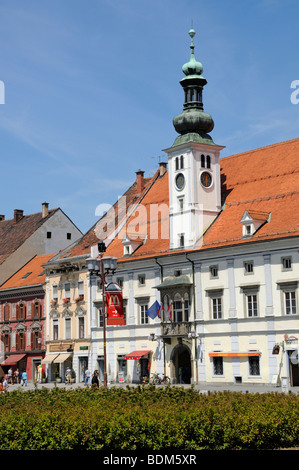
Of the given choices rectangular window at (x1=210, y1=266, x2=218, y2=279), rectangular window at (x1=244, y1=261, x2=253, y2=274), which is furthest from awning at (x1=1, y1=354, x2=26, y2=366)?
rectangular window at (x1=244, y1=261, x2=253, y2=274)

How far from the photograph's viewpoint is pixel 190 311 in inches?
2126

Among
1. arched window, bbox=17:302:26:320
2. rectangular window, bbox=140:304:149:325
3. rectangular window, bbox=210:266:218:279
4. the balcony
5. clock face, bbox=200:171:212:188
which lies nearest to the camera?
rectangular window, bbox=210:266:218:279

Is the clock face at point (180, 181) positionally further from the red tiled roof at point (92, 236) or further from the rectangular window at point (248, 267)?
the rectangular window at point (248, 267)

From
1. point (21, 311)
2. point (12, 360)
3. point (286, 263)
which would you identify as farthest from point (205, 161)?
point (12, 360)

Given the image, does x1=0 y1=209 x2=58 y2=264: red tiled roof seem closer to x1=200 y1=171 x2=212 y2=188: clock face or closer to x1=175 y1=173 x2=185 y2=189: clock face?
x1=175 y1=173 x2=185 y2=189: clock face

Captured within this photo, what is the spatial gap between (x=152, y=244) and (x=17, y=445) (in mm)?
41704

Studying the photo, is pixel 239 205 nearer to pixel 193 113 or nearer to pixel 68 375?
pixel 193 113

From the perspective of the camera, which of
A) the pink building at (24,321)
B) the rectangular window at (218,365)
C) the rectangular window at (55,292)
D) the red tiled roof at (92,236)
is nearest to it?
the rectangular window at (218,365)

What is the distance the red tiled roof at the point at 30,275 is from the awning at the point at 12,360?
22.7ft

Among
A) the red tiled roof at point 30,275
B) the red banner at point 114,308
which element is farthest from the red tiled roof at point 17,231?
the red banner at point 114,308

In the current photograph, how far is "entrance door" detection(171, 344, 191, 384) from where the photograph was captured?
54.8 metres

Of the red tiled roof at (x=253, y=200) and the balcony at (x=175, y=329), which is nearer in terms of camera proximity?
the red tiled roof at (x=253, y=200)

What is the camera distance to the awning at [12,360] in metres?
72.1

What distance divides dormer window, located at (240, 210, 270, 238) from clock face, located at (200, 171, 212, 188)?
6867 mm
